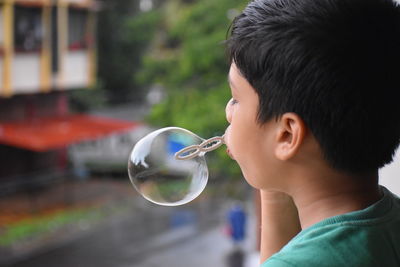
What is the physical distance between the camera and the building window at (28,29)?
8594 mm

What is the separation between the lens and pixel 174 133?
724 mm

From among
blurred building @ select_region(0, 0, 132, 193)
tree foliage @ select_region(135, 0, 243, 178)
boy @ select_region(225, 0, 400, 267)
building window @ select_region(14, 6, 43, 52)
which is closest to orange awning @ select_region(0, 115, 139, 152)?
blurred building @ select_region(0, 0, 132, 193)

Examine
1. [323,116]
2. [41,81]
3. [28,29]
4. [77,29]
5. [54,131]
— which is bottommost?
[54,131]

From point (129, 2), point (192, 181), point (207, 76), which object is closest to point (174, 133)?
point (192, 181)

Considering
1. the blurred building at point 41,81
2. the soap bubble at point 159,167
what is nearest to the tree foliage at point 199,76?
the blurred building at point 41,81

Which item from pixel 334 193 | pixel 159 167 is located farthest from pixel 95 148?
pixel 334 193

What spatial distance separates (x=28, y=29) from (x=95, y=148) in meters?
3.16

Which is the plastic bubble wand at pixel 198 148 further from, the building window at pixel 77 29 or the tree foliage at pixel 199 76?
the building window at pixel 77 29

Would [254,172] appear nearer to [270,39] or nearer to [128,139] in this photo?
[270,39]

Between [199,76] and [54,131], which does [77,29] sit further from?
[199,76]

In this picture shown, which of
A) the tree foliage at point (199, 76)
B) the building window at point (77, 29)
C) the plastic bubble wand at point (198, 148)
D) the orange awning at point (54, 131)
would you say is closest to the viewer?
the plastic bubble wand at point (198, 148)

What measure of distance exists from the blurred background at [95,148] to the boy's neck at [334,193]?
5109 millimetres

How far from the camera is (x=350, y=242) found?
0.56m

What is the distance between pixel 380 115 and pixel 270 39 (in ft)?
0.41
